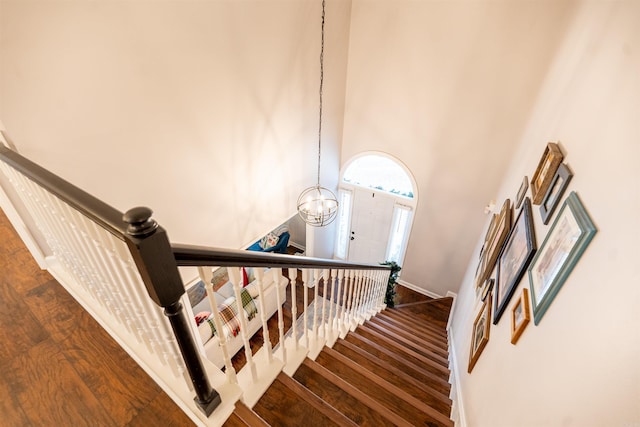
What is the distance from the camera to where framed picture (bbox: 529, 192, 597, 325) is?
1099 mm

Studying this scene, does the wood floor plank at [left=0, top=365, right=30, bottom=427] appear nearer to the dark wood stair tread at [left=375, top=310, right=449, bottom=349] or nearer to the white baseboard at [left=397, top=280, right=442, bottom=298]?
the dark wood stair tread at [left=375, top=310, right=449, bottom=349]

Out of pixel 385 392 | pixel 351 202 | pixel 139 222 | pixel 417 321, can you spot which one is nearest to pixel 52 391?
pixel 139 222

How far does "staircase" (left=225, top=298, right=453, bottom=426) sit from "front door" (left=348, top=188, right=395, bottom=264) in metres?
2.18

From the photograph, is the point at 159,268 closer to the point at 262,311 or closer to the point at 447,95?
the point at 262,311

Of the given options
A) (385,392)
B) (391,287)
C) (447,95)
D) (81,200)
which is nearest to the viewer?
(81,200)

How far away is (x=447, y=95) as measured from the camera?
13.5ft

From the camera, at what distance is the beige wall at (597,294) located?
788 mm

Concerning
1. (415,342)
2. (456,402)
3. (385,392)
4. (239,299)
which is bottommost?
(415,342)

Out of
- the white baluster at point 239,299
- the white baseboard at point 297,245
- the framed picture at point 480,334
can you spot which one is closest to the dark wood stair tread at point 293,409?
the white baluster at point 239,299

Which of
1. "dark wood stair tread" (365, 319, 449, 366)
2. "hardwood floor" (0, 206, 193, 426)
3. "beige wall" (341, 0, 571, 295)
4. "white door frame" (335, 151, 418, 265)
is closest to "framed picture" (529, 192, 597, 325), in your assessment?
"hardwood floor" (0, 206, 193, 426)

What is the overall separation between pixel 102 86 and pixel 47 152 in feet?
1.92

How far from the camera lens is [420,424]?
195 centimetres

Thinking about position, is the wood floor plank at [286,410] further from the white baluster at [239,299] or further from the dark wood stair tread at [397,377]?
the dark wood stair tread at [397,377]

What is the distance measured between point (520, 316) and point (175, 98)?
9.52ft
